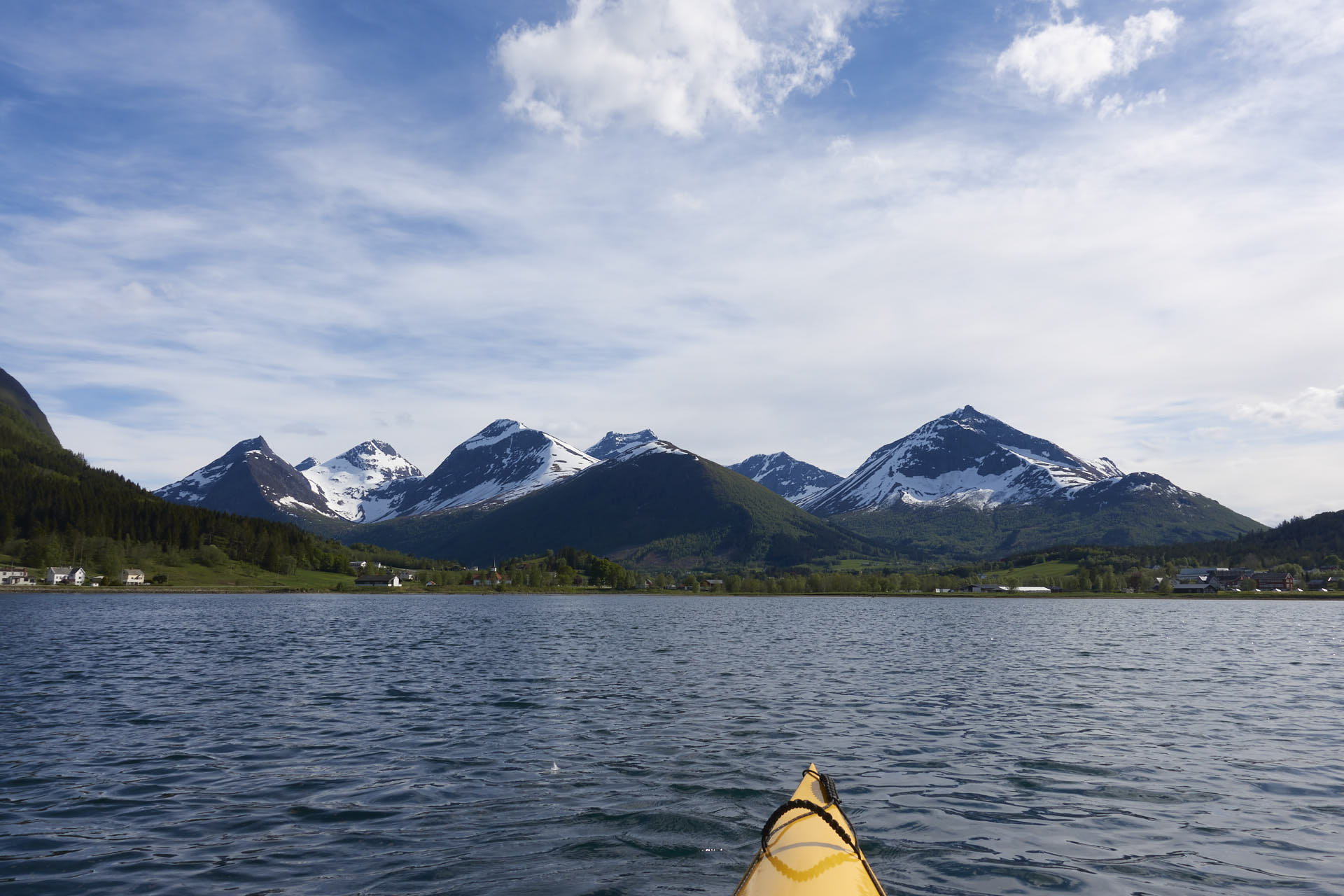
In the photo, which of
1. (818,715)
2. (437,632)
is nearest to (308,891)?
(818,715)

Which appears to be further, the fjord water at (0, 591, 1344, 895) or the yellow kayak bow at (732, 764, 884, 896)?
the fjord water at (0, 591, 1344, 895)

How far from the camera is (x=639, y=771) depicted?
26594mm

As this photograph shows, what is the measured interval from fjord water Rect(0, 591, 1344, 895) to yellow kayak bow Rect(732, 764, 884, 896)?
3.05 m

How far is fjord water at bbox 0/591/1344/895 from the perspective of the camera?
18.1 m

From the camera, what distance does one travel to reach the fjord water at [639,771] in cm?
1812

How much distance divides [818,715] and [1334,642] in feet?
278

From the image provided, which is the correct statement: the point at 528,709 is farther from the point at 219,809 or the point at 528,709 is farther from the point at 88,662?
the point at 88,662

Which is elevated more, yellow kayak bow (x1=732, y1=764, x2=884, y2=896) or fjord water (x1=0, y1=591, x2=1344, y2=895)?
yellow kayak bow (x1=732, y1=764, x2=884, y2=896)

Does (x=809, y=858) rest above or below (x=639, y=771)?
above

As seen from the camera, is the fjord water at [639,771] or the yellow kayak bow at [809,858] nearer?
the yellow kayak bow at [809,858]

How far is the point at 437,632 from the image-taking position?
323ft

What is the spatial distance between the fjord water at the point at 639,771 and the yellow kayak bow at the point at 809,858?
305 cm

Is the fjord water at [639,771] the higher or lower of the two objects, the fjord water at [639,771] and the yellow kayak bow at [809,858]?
the lower

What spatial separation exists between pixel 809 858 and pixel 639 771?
44.2ft
